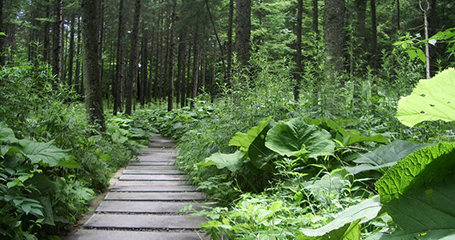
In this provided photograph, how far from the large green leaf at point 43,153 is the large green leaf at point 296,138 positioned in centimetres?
189

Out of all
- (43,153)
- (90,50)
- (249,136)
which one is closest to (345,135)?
(249,136)

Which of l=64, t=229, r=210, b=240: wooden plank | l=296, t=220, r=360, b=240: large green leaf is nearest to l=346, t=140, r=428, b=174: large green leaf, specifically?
l=296, t=220, r=360, b=240: large green leaf

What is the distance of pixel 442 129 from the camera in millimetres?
3258

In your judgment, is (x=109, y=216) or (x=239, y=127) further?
(x=239, y=127)

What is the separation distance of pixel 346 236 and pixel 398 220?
27 centimetres

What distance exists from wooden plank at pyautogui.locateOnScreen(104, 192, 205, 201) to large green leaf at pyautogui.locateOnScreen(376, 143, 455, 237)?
11.5 ft

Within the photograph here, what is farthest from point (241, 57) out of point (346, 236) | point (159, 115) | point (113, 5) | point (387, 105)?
point (113, 5)

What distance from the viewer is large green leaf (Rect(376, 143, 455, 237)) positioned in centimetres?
77

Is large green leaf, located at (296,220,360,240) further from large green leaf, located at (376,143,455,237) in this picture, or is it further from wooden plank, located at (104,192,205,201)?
wooden plank, located at (104,192,205,201)

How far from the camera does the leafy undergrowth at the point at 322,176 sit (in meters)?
0.81

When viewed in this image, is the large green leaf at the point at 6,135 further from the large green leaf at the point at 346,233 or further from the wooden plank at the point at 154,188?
the large green leaf at the point at 346,233

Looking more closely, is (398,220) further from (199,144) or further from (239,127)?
(199,144)

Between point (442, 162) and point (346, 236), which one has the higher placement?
point (442, 162)

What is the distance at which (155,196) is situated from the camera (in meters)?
4.33
